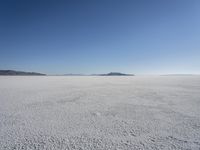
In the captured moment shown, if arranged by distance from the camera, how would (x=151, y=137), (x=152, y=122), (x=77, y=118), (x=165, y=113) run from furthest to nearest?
(x=165, y=113), (x=77, y=118), (x=152, y=122), (x=151, y=137)

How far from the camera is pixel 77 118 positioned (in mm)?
3465

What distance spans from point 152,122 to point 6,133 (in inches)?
126

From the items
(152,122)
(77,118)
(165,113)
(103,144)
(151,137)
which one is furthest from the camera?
(165,113)

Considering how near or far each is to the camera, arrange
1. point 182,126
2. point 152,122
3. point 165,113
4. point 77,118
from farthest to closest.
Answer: point 165,113 → point 77,118 → point 152,122 → point 182,126

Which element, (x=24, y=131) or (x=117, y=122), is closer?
(x=24, y=131)

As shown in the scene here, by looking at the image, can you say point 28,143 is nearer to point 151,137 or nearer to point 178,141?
point 151,137

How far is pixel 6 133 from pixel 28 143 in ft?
2.36

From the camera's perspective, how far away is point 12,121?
3.21 m

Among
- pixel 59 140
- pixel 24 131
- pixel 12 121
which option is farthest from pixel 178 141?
pixel 12 121

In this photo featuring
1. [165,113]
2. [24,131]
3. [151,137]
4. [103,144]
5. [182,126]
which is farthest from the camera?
[165,113]

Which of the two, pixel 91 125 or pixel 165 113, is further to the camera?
pixel 165 113

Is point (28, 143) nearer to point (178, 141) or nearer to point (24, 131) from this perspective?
point (24, 131)

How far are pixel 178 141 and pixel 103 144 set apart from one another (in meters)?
1.35

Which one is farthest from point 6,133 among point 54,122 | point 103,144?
point 103,144
